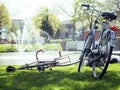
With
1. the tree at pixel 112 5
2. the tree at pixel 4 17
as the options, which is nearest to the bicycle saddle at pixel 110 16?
the tree at pixel 112 5

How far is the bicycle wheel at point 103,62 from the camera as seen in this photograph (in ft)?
20.1

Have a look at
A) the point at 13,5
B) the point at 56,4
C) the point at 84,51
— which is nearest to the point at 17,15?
the point at 13,5

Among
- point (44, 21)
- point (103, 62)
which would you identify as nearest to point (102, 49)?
point (103, 62)

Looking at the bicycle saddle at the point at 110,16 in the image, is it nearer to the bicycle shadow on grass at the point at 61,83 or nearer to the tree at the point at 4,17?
the bicycle shadow on grass at the point at 61,83

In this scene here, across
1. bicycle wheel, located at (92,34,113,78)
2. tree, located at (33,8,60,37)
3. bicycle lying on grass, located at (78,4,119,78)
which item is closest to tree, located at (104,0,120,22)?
tree, located at (33,8,60,37)

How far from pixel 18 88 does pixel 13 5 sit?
200 ft

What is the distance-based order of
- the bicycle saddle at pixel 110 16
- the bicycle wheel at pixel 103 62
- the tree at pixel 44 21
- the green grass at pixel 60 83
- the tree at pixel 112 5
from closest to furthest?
the green grass at pixel 60 83 < the bicycle wheel at pixel 103 62 < the bicycle saddle at pixel 110 16 < the tree at pixel 112 5 < the tree at pixel 44 21

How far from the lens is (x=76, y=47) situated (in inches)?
1513

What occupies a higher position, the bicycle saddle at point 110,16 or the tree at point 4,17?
the bicycle saddle at point 110,16

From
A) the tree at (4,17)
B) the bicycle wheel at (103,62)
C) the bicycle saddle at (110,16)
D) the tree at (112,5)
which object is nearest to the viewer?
the bicycle wheel at (103,62)

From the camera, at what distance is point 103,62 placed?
6.45 m

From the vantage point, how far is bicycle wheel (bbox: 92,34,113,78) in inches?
241

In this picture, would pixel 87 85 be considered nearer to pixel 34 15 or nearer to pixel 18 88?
pixel 18 88

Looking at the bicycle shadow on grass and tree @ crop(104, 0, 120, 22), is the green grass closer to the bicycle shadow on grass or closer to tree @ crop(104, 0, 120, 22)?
the bicycle shadow on grass
